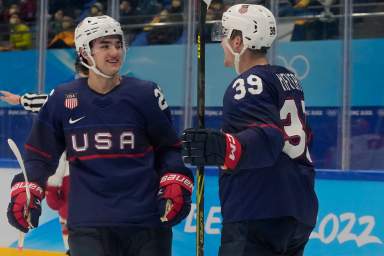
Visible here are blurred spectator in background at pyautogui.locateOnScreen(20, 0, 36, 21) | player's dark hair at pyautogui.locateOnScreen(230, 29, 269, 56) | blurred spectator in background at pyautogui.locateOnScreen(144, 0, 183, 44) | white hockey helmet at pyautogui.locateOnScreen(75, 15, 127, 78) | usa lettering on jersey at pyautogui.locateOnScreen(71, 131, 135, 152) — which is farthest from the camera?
blurred spectator in background at pyautogui.locateOnScreen(20, 0, 36, 21)

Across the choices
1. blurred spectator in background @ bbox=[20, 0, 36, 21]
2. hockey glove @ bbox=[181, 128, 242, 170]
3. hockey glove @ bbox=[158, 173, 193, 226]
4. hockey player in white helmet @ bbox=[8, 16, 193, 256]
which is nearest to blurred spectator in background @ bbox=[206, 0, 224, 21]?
blurred spectator in background @ bbox=[20, 0, 36, 21]

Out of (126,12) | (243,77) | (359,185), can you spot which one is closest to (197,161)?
(243,77)

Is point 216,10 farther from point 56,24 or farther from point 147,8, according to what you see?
point 56,24

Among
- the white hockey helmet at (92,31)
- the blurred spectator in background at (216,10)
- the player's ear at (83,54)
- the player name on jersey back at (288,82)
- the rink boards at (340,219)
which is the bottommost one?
the rink boards at (340,219)

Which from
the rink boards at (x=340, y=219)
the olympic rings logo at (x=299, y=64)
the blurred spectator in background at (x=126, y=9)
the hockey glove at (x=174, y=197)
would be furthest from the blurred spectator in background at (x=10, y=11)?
the hockey glove at (x=174, y=197)

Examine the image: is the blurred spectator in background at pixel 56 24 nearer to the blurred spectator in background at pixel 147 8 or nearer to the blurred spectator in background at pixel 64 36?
the blurred spectator in background at pixel 64 36

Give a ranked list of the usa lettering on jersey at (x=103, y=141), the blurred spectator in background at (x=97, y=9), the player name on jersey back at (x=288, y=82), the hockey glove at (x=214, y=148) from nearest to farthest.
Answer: the hockey glove at (x=214, y=148)
the player name on jersey back at (x=288, y=82)
the usa lettering on jersey at (x=103, y=141)
the blurred spectator in background at (x=97, y=9)

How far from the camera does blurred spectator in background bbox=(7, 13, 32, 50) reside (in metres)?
7.91

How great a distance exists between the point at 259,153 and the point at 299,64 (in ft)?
12.6

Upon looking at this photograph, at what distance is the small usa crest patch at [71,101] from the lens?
129 inches

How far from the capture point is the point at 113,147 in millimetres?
3203

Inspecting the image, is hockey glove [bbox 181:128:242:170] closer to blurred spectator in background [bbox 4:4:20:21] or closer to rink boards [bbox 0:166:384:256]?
rink boards [bbox 0:166:384:256]

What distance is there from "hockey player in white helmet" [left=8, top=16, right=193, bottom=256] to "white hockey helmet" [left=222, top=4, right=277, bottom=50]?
404 millimetres

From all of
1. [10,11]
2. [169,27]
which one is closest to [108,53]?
[169,27]
